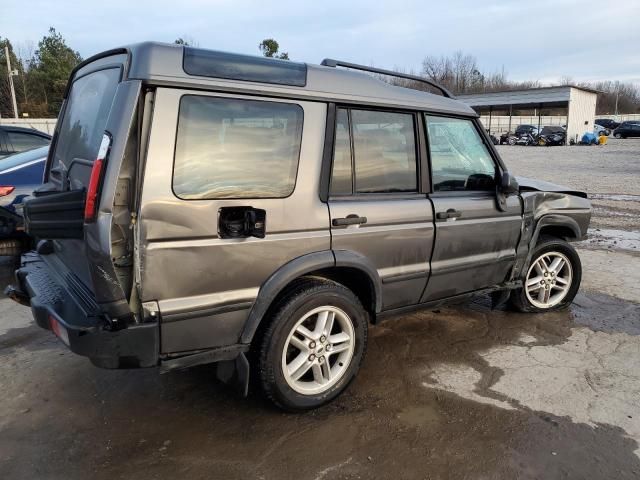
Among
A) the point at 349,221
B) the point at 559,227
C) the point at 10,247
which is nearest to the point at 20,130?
the point at 10,247

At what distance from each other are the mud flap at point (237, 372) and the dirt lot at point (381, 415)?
293 mm

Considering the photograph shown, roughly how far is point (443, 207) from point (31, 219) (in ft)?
8.76

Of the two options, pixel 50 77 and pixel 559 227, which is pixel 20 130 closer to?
pixel 559 227

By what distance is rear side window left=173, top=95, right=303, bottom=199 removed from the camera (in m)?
2.60

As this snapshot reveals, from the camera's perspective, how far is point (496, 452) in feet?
9.18

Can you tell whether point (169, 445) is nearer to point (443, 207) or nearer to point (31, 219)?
point (31, 219)

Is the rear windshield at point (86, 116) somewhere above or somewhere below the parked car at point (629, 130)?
below

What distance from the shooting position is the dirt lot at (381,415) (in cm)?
269

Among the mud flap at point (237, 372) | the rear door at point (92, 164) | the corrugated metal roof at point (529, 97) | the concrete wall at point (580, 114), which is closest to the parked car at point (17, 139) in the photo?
the rear door at point (92, 164)

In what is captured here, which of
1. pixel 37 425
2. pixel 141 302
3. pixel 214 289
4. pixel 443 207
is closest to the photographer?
pixel 141 302

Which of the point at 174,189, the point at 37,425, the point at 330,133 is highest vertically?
the point at 330,133

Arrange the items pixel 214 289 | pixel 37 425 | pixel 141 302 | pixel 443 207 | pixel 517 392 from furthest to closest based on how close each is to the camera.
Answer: pixel 443 207, pixel 517 392, pixel 37 425, pixel 214 289, pixel 141 302

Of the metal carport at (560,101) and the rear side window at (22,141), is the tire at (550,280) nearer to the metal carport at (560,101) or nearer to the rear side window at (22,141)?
the rear side window at (22,141)

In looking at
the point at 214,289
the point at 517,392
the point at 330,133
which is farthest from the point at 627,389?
the point at 214,289
